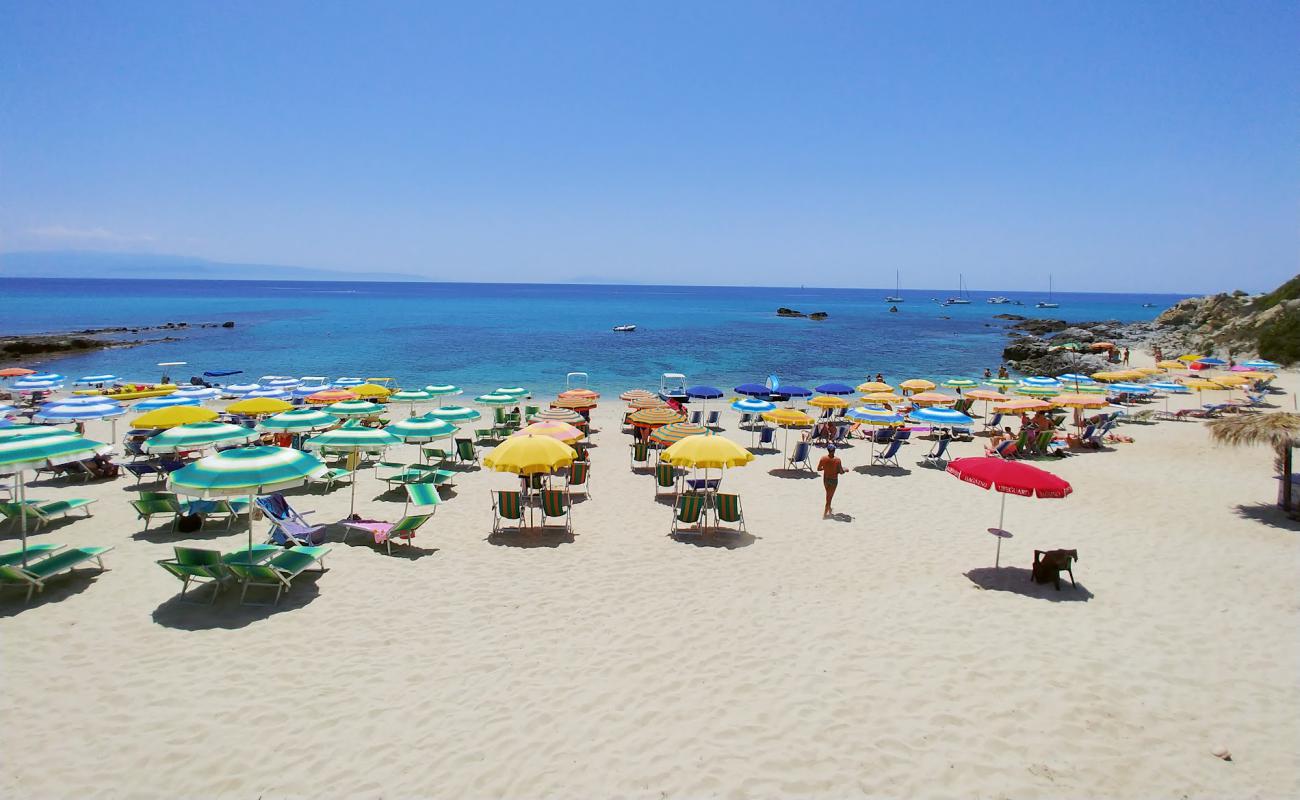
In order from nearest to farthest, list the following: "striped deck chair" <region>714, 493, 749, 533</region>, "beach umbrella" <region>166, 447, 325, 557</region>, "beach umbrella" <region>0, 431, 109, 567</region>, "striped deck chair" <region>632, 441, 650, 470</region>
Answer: "beach umbrella" <region>166, 447, 325, 557</region>, "beach umbrella" <region>0, 431, 109, 567</region>, "striped deck chair" <region>714, 493, 749, 533</region>, "striped deck chair" <region>632, 441, 650, 470</region>

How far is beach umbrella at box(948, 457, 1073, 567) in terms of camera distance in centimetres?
764

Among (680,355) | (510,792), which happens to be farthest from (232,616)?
(680,355)

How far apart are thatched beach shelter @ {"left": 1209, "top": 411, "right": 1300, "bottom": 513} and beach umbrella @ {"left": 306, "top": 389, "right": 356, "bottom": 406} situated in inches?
779

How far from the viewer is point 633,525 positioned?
34.2ft

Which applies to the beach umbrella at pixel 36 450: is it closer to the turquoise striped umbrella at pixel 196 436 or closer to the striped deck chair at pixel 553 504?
the turquoise striped umbrella at pixel 196 436

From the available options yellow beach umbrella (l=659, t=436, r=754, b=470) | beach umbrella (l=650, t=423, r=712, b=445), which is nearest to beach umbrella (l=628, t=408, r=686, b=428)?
beach umbrella (l=650, t=423, r=712, b=445)

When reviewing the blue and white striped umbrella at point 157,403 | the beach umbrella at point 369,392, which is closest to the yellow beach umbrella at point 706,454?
the beach umbrella at point 369,392

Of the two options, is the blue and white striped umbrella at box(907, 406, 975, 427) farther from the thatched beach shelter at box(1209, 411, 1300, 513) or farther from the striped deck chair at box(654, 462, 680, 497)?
the striped deck chair at box(654, 462, 680, 497)

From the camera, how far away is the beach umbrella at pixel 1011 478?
764cm

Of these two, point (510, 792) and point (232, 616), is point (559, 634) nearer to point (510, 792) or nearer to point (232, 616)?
point (510, 792)

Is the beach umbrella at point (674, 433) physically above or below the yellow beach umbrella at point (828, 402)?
below

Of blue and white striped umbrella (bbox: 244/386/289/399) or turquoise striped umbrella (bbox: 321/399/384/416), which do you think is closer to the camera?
turquoise striped umbrella (bbox: 321/399/384/416)

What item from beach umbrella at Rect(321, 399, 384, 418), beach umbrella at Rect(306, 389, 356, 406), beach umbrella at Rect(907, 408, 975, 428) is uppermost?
beach umbrella at Rect(907, 408, 975, 428)

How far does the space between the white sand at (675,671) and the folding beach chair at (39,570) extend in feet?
0.69
